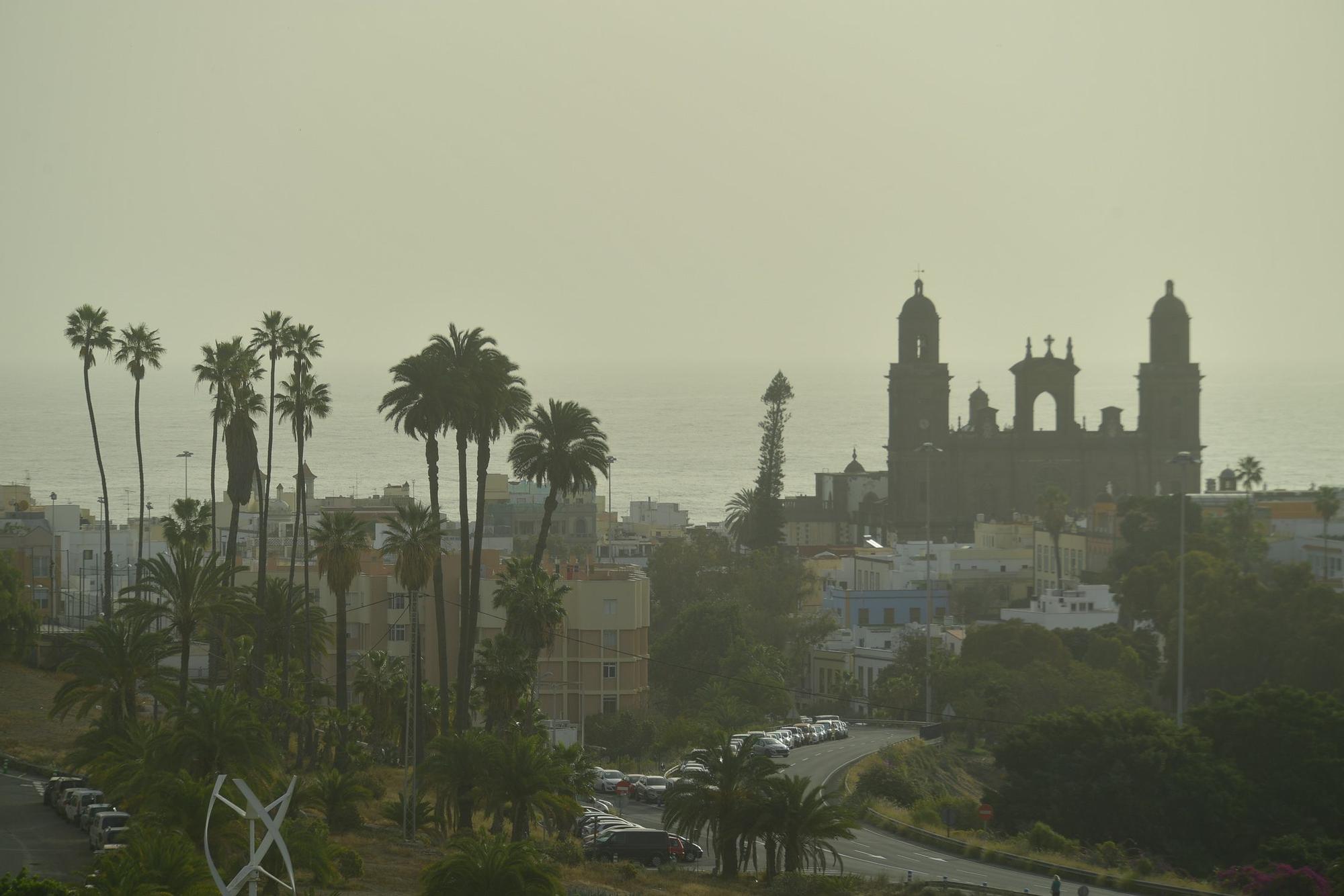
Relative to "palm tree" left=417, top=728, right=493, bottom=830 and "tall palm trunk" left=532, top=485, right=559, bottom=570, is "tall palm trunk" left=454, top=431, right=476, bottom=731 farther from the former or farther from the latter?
"palm tree" left=417, top=728, right=493, bottom=830

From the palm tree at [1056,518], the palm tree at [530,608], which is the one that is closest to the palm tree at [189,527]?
the palm tree at [530,608]

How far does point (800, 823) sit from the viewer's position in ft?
134

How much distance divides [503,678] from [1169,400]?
95.3 m

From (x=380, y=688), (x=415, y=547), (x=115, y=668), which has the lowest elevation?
(x=380, y=688)

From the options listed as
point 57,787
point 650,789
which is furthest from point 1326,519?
point 57,787

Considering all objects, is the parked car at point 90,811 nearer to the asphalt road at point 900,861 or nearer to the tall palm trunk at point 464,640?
the tall palm trunk at point 464,640

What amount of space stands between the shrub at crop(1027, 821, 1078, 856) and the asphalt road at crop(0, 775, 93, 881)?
23955 mm

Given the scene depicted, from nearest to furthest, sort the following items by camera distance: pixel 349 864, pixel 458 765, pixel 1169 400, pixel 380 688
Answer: pixel 349 864 < pixel 458 765 < pixel 380 688 < pixel 1169 400

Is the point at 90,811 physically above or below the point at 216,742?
below

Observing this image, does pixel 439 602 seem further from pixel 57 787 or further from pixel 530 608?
pixel 57 787

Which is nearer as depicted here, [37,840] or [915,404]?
[37,840]

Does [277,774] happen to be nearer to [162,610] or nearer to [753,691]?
[162,610]

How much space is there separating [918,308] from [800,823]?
95.1 m

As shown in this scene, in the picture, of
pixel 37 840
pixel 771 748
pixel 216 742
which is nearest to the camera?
pixel 216 742
